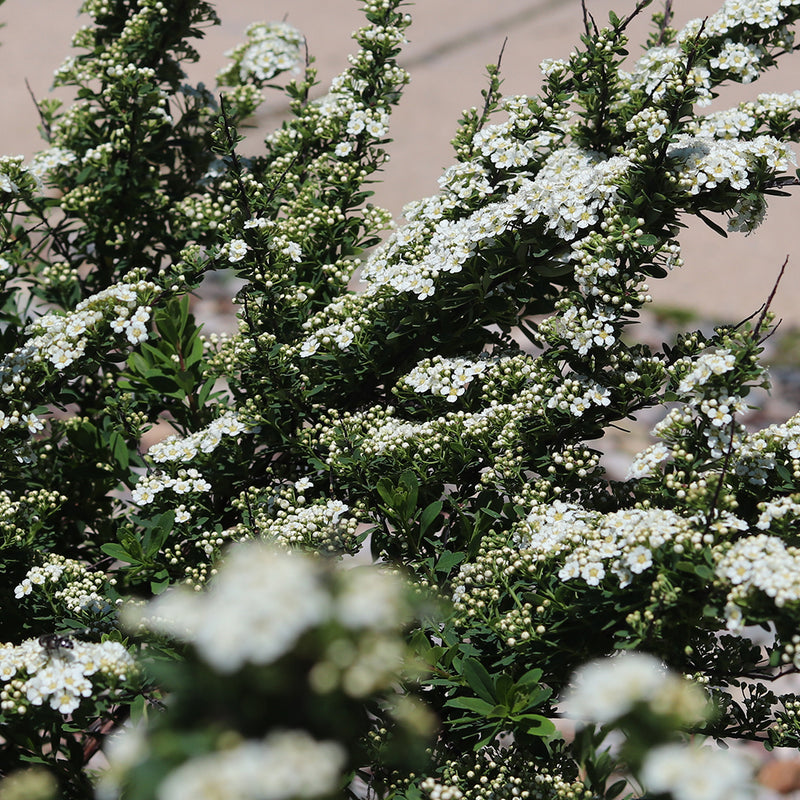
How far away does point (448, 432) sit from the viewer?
245cm

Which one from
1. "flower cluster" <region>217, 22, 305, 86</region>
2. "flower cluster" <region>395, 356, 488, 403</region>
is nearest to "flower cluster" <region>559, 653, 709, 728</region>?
"flower cluster" <region>395, 356, 488, 403</region>

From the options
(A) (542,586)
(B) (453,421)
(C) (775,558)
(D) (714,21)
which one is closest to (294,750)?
(C) (775,558)

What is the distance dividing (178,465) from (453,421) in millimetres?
797

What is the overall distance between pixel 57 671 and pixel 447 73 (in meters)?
8.73

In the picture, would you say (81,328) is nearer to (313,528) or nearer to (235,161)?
(235,161)

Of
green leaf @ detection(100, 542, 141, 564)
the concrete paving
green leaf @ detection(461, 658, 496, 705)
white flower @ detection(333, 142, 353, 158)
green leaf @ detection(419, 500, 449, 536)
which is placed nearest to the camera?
green leaf @ detection(461, 658, 496, 705)

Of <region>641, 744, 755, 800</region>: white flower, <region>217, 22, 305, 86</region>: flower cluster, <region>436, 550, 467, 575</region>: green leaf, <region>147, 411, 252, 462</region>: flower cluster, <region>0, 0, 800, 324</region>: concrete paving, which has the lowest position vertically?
<region>641, 744, 755, 800</region>: white flower

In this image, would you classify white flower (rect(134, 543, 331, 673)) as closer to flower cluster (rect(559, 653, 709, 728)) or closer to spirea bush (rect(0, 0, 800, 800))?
flower cluster (rect(559, 653, 709, 728))

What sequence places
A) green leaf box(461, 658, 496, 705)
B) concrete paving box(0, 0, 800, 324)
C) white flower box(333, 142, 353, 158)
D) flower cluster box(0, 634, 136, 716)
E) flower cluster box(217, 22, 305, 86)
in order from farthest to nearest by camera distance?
1. concrete paving box(0, 0, 800, 324)
2. flower cluster box(217, 22, 305, 86)
3. white flower box(333, 142, 353, 158)
4. green leaf box(461, 658, 496, 705)
5. flower cluster box(0, 634, 136, 716)

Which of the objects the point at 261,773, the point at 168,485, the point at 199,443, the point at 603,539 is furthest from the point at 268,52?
the point at 261,773

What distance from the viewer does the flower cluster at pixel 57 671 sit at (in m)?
1.97

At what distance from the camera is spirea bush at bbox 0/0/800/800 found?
202 centimetres

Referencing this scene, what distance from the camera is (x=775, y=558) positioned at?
1.66 metres

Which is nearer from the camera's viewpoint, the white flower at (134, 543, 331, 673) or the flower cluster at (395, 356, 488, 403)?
the white flower at (134, 543, 331, 673)
